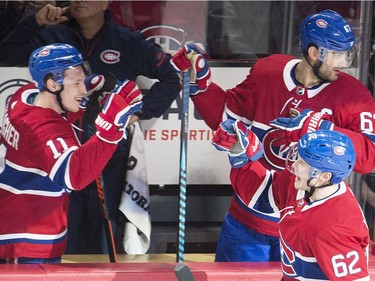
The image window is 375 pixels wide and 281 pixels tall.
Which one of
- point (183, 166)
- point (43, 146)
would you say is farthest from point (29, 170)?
point (183, 166)

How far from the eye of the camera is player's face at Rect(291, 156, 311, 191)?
13.4ft

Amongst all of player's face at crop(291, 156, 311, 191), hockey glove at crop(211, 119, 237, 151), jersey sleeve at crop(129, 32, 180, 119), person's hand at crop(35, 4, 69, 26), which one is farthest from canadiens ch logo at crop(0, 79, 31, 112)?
player's face at crop(291, 156, 311, 191)

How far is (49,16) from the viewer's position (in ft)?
19.0

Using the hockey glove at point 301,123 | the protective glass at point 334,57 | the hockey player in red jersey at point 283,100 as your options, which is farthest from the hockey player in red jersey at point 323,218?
the protective glass at point 334,57

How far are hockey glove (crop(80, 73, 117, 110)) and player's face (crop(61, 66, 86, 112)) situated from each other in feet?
1.37

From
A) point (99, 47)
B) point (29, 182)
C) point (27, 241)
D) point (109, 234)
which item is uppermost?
point (99, 47)

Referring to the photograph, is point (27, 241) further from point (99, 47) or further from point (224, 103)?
point (99, 47)

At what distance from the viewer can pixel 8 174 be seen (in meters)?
4.76

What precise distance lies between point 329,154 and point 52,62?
1.31m

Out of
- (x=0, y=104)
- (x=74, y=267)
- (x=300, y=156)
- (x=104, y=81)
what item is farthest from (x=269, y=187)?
(x=0, y=104)

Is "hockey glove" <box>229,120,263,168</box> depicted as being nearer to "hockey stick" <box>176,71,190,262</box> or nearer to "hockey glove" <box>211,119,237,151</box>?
"hockey glove" <box>211,119,237,151</box>

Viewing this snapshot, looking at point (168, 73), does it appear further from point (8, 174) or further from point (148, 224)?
point (8, 174)

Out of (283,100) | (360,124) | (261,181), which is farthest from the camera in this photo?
(283,100)

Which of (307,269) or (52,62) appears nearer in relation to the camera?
(307,269)
